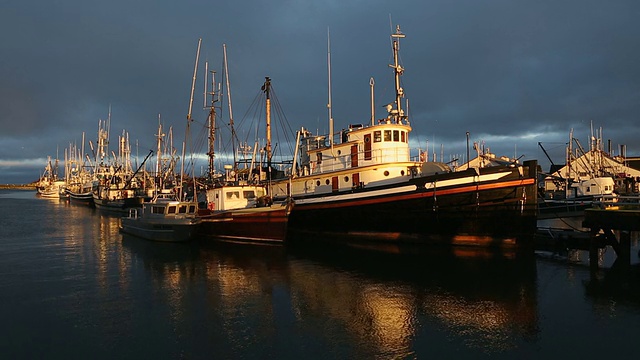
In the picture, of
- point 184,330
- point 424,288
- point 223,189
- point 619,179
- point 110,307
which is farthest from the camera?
point 619,179

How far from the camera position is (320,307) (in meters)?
14.0

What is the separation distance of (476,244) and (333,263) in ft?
31.2

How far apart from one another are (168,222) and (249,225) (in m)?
6.34

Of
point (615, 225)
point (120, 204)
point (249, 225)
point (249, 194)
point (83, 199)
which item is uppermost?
point (83, 199)

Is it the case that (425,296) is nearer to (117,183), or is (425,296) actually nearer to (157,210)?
(157,210)

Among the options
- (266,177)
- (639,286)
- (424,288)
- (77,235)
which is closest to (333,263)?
(424,288)

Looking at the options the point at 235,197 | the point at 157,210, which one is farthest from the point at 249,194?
the point at 157,210

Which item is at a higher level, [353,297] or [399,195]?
[399,195]

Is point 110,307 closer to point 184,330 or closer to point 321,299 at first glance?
point 184,330

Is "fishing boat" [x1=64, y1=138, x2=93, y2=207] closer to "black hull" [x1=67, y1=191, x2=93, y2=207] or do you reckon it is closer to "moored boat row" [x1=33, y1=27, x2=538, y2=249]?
"black hull" [x1=67, y1=191, x2=93, y2=207]

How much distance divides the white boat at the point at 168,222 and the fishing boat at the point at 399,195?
740cm

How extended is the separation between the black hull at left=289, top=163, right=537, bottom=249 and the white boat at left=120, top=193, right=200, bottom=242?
10.4 meters

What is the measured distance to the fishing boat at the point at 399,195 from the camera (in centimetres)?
2361

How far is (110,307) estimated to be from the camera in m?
14.4
